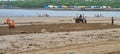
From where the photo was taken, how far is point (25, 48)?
19.0 meters

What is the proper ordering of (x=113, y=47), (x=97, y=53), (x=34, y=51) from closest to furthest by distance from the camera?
(x=97, y=53) → (x=34, y=51) → (x=113, y=47)

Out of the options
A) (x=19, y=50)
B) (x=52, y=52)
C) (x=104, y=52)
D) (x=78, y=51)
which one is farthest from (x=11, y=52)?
(x=104, y=52)

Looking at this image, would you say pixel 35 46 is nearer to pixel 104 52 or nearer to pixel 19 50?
pixel 19 50

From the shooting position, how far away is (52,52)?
16844 mm

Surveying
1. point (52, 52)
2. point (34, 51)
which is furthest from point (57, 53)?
point (34, 51)

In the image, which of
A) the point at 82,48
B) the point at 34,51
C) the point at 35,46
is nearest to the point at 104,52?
the point at 82,48

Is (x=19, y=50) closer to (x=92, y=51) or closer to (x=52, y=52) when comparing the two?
(x=52, y=52)

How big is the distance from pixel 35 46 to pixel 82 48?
2.95 m

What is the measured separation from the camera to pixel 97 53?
1642 cm

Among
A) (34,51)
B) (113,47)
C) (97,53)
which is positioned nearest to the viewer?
(97,53)

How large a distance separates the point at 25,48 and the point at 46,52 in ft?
7.91

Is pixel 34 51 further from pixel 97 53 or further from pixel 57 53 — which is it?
pixel 97 53

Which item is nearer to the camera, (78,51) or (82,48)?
(78,51)

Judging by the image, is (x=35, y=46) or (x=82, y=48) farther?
(x=35, y=46)
